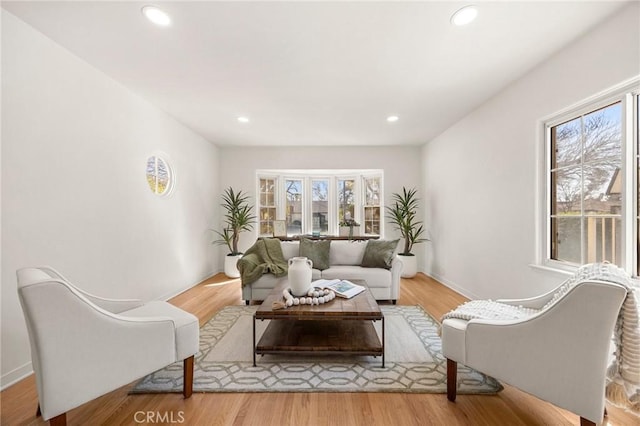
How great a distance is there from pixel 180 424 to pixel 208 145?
4.42 m

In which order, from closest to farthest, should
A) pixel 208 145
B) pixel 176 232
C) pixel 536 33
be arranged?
pixel 536 33, pixel 176 232, pixel 208 145

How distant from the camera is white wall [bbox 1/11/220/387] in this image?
1.86 metres

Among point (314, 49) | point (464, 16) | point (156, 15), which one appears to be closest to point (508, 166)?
point (464, 16)

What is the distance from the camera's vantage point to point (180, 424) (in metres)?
1.53

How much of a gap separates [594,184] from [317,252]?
9.37 ft

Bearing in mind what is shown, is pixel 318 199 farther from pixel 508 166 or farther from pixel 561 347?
pixel 561 347

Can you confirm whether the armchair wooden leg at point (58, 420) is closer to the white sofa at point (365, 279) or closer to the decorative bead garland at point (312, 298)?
the decorative bead garland at point (312, 298)

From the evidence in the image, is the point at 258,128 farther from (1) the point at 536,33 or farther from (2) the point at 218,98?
(1) the point at 536,33

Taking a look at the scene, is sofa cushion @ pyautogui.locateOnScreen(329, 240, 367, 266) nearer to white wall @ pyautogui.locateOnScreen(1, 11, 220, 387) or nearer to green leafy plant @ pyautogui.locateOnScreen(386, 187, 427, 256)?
green leafy plant @ pyautogui.locateOnScreen(386, 187, 427, 256)

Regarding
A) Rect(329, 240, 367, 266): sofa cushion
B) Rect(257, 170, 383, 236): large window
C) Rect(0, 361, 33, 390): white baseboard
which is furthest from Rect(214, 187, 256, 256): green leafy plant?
Rect(0, 361, 33, 390): white baseboard

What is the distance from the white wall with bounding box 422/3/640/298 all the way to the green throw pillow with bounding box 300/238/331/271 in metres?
1.94

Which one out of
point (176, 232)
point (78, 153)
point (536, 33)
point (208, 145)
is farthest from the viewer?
point (208, 145)

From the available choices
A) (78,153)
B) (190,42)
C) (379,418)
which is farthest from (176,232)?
(379,418)

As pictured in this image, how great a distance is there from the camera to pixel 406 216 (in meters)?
5.03
